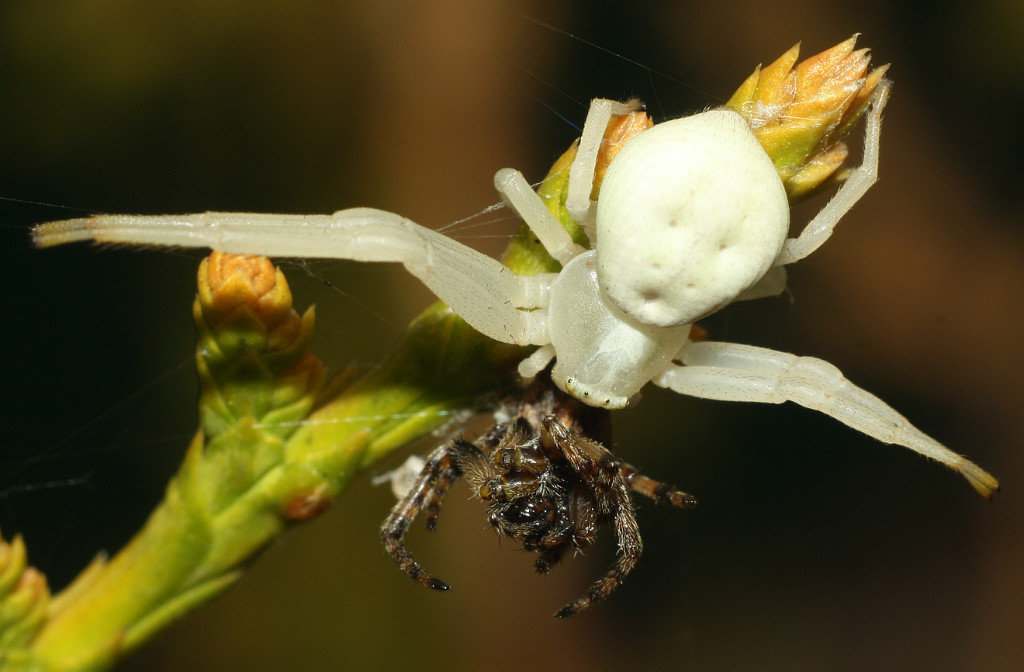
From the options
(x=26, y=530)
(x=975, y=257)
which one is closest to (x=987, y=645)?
(x=975, y=257)

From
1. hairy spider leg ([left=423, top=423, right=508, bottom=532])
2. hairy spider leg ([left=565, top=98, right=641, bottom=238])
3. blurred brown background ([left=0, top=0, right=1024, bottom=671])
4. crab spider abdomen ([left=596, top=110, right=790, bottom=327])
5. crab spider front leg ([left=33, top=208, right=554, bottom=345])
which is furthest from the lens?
blurred brown background ([left=0, top=0, right=1024, bottom=671])

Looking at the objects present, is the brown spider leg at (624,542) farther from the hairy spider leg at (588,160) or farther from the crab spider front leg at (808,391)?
the hairy spider leg at (588,160)

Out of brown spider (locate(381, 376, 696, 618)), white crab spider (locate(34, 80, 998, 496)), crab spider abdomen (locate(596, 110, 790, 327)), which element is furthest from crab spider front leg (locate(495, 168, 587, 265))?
brown spider (locate(381, 376, 696, 618))

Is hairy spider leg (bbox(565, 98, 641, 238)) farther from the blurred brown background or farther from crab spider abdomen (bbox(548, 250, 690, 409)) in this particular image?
the blurred brown background

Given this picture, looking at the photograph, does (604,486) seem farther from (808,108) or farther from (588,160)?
(808,108)

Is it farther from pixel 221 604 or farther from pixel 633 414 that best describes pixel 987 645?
pixel 221 604

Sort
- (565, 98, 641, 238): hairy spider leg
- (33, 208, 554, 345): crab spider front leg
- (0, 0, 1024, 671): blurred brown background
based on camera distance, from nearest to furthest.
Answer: (33, 208, 554, 345): crab spider front leg → (565, 98, 641, 238): hairy spider leg → (0, 0, 1024, 671): blurred brown background

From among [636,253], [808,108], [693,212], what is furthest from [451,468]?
[808,108]

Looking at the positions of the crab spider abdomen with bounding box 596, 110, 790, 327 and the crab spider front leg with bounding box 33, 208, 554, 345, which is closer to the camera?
the crab spider abdomen with bounding box 596, 110, 790, 327
